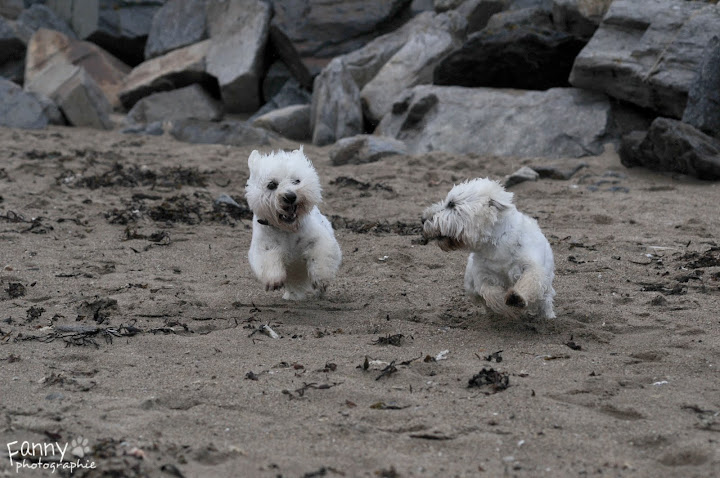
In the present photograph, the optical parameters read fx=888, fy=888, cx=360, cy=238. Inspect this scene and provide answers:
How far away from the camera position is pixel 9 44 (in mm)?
19625

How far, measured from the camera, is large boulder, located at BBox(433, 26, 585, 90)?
42.8ft

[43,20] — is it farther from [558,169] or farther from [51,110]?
[558,169]

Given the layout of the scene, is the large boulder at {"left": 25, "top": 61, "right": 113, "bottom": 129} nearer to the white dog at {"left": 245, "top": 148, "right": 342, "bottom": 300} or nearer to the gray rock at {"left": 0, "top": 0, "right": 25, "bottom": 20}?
the gray rock at {"left": 0, "top": 0, "right": 25, "bottom": 20}

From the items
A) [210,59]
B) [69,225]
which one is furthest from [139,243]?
[210,59]

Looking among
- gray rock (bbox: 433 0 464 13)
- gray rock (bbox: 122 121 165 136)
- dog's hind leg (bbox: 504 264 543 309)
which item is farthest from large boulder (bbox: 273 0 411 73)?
dog's hind leg (bbox: 504 264 543 309)

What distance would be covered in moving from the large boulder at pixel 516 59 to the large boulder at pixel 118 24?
9.91 m

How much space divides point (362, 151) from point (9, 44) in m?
11.1

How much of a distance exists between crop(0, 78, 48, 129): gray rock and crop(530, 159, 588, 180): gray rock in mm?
8747

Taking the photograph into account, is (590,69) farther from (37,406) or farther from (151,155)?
(37,406)

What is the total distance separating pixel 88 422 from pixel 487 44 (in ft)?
34.5

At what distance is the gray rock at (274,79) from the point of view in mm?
17734

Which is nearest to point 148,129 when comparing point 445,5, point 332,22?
point 332,22

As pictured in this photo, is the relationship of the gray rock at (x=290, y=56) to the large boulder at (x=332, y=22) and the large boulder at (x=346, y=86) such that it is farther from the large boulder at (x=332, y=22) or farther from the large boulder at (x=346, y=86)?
the large boulder at (x=346, y=86)

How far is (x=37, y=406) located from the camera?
160 inches
